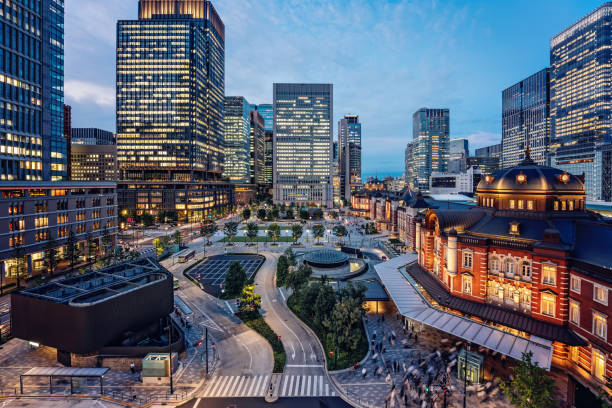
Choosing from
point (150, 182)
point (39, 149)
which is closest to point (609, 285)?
point (39, 149)

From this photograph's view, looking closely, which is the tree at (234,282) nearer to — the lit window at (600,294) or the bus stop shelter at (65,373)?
the bus stop shelter at (65,373)

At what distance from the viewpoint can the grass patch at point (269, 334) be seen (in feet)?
122

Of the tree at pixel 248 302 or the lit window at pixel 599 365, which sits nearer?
the lit window at pixel 599 365

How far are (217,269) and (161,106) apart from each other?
401ft

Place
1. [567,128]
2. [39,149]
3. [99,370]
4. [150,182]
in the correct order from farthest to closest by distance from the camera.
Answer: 1. [567,128]
2. [150,182]
3. [39,149]
4. [99,370]

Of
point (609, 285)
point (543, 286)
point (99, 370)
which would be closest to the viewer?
point (609, 285)

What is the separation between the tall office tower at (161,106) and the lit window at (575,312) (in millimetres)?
157546

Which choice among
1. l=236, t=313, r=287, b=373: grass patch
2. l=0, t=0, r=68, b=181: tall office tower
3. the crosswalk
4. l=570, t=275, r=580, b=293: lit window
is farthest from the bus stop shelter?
l=0, t=0, r=68, b=181: tall office tower

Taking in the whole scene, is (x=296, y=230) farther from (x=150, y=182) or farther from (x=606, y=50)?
(x=606, y=50)

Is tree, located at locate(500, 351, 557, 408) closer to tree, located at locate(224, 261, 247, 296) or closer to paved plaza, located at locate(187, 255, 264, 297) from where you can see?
tree, located at locate(224, 261, 247, 296)

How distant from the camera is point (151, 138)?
6447 inches

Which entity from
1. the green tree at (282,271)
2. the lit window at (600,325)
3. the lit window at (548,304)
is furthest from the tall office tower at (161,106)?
the lit window at (600,325)

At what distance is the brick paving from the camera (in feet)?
98.8

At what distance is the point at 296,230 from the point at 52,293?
78.1m
